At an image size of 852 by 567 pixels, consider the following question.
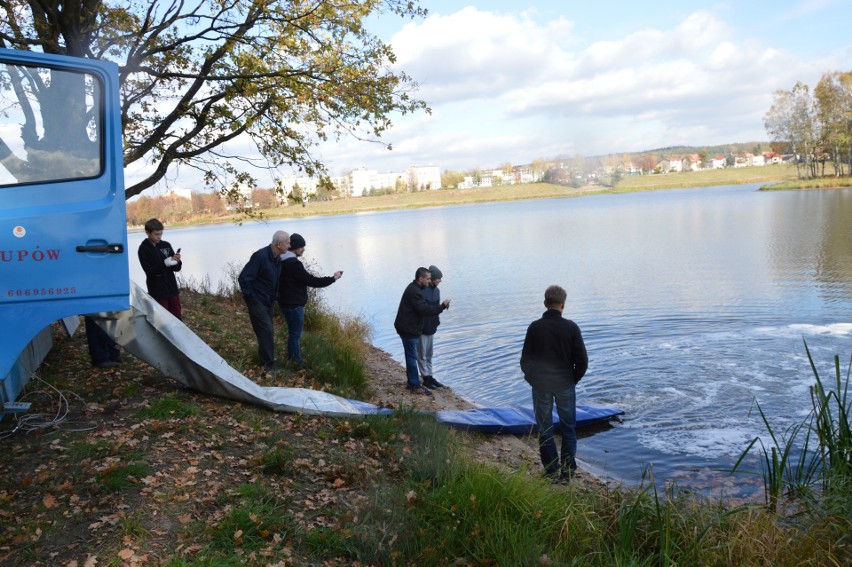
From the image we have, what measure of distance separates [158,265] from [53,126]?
4.52 metres

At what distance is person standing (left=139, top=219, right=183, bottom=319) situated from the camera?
916 cm

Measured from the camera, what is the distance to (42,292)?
4.90 meters

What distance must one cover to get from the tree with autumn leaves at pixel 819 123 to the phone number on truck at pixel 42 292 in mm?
87275

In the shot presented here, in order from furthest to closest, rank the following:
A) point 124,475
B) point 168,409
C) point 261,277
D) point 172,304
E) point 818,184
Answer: point 818,184 → point 172,304 → point 261,277 → point 168,409 → point 124,475

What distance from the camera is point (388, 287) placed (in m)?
27.0

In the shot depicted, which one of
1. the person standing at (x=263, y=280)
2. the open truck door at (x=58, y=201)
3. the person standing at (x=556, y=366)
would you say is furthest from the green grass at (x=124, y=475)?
the person standing at (x=556, y=366)

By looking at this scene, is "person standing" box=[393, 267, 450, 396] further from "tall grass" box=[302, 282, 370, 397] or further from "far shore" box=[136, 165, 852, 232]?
"far shore" box=[136, 165, 852, 232]

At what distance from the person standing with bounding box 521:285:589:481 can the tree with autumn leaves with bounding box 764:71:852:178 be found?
83341 mm

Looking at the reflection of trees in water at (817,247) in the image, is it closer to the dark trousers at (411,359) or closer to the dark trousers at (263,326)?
the dark trousers at (411,359)

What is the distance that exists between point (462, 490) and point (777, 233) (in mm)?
34516

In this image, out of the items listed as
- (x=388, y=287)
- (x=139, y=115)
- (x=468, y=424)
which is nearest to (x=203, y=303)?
(x=139, y=115)

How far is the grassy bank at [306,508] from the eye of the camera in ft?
15.4

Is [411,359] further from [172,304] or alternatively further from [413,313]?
[172,304]

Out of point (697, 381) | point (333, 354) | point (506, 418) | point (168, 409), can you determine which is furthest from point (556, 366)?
point (697, 381)
